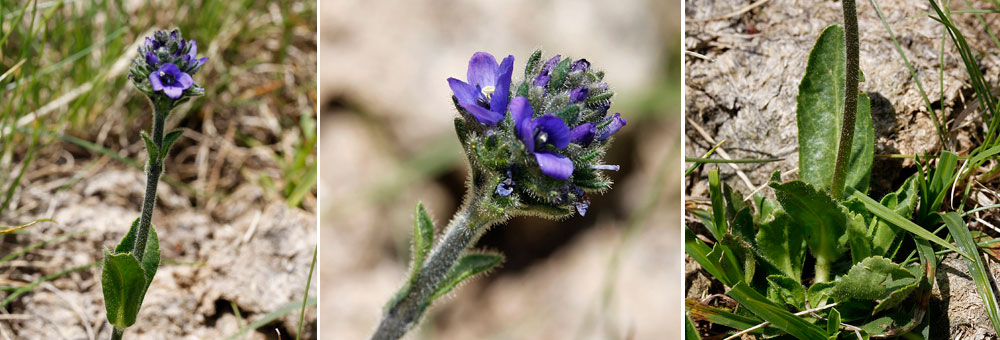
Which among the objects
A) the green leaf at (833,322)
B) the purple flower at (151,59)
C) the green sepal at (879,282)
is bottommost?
the green leaf at (833,322)

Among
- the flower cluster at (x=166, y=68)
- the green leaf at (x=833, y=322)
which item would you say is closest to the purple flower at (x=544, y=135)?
the flower cluster at (x=166, y=68)

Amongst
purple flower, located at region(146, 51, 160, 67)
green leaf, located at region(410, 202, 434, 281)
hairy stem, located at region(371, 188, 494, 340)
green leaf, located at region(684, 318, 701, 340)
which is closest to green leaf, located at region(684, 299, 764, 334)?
green leaf, located at region(684, 318, 701, 340)

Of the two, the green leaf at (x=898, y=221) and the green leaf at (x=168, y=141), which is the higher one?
the green leaf at (x=168, y=141)

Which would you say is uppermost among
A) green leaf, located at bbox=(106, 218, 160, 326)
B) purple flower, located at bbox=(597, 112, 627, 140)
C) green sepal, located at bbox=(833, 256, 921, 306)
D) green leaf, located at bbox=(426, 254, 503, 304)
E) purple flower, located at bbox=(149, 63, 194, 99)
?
purple flower, located at bbox=(149, 63, 194, 99)

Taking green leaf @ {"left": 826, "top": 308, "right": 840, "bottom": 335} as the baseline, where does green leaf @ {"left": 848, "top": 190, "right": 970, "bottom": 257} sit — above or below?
above

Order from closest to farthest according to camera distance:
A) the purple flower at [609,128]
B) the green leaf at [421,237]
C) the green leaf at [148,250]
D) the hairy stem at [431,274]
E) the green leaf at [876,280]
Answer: the purple flower at [609,128] → the green leaf at [148,250] → the hairy stem at [431,274] → the green leaf at [421,237] → the green leaf at [876,280]

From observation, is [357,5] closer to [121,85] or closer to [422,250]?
[121,85]

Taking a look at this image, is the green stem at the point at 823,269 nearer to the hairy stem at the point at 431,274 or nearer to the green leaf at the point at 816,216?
the green leaf at the point at 816,216

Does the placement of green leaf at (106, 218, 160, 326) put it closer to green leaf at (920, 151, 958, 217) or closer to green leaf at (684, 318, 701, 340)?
green leaf at (684, 318, 701, 340)
